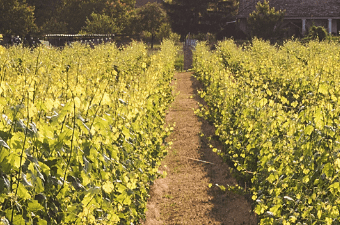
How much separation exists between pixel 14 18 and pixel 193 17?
836 inches

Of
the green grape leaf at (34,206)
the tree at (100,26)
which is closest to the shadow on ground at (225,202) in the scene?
the green grape leaf at (34,206)

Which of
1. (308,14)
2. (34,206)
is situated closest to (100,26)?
(308,14)

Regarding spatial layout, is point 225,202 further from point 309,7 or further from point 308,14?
point 309,7

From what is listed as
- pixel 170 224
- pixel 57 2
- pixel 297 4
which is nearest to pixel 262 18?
pixel 297 4

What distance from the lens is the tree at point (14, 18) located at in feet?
109

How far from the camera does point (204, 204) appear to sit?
6695mm

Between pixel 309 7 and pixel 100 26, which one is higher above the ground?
pixel 309 7

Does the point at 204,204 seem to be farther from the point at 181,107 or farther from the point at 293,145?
the point at 181,107

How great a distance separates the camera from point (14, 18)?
Result: 33.8m

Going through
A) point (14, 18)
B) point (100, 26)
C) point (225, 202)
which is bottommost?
point (225, 202)

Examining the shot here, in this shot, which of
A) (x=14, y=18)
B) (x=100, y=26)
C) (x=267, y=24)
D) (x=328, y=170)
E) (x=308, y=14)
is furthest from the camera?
(x=308, y=14)

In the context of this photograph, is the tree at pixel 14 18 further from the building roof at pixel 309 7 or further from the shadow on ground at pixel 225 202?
the shadow on ground at pixel 225 202

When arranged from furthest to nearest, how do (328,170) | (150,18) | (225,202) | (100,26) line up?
(150,18), (100,26), (225,202), (328,170)

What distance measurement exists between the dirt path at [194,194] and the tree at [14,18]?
92.1ft
